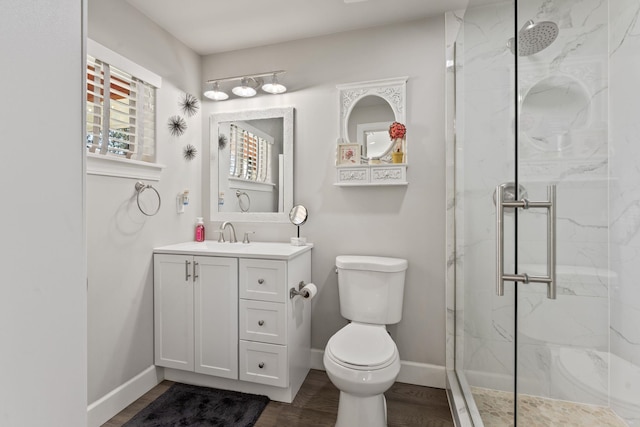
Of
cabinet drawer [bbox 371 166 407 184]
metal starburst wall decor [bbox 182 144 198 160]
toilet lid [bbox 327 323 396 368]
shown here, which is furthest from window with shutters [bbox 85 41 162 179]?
toilet lid [bbox 327 323 396 368]

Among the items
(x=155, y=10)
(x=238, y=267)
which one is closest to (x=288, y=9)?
(x=155, y=10)

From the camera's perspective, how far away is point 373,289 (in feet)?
6.58

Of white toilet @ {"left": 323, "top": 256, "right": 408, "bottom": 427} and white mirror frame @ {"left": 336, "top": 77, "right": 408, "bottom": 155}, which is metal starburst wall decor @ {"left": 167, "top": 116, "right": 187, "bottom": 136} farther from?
white toilet @ {"left": 323, "top": 256, "right": 408, "bottom": 427}

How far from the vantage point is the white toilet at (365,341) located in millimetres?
1490

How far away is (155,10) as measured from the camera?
2.05 metres

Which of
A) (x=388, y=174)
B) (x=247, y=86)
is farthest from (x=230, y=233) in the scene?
(x=388, y=174)

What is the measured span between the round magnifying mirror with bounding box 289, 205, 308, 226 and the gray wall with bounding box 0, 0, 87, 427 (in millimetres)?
1745

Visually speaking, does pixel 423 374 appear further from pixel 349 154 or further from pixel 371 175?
pixel 349 154

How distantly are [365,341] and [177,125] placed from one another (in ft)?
6.47

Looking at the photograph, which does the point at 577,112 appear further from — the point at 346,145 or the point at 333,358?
the point at 333,358

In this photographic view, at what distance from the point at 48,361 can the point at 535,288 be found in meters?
1.37

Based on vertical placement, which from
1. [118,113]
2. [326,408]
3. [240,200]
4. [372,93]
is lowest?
[326,408]

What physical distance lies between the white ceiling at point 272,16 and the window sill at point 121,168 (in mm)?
996

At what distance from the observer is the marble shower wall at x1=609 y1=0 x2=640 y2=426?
1.21m
